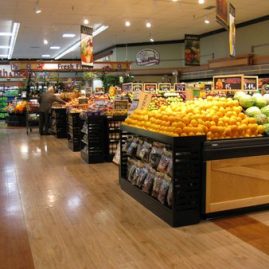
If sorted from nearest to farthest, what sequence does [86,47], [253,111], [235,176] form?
[235,176] → [253,111] → [86,47]

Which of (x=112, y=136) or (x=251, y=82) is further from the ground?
(x=251, y=82)

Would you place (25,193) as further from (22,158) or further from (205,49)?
(205,49)

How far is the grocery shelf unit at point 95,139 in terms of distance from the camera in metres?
8.19

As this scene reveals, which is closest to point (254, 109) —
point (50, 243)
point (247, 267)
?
point (247, 267)

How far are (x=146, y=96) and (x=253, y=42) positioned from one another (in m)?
9.56

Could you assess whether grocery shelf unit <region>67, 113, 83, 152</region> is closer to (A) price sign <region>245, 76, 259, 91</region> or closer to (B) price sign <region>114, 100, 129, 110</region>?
(B) price sign <region>114, 100, 129, 110</region>

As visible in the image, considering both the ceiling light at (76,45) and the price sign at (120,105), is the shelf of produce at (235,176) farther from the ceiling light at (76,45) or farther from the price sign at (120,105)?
the ceiling light at (76,45)

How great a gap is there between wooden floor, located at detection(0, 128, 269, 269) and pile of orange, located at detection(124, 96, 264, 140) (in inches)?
40.3

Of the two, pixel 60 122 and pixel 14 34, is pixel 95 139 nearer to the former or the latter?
pixel 60 122

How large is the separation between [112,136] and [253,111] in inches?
147

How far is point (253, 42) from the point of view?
14.7 metres

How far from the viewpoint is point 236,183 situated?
462 centimetres

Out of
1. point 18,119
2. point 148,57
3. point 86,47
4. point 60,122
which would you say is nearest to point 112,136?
point 86,47

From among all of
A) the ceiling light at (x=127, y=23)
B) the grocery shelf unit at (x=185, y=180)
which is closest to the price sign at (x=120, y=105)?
the grocery shelf unit at (x=185, y=180)
